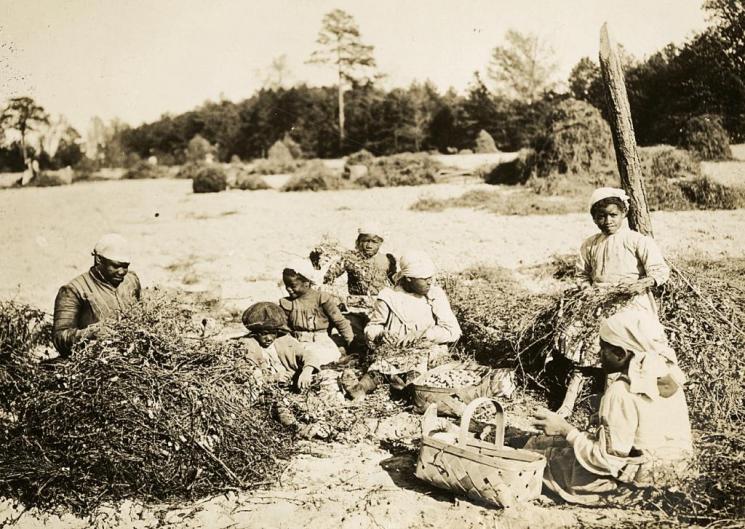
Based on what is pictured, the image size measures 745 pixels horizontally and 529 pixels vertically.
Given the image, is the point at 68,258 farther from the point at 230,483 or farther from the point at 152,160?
the point at 152,160

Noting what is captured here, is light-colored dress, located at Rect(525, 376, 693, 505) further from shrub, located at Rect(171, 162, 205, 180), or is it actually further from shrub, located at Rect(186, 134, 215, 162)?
shrub, located at Rect(186, 134, 215, 162)

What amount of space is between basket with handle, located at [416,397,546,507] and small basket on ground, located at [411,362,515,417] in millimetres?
1133

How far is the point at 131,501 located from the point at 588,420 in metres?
3.22

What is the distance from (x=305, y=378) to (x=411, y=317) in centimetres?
104

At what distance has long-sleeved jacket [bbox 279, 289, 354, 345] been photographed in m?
6.04

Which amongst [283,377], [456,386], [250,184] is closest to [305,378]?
[283,377]

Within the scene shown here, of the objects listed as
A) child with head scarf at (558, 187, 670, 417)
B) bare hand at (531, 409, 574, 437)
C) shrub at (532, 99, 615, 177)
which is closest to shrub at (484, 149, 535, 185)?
shrub at (532, 99, 615, 177)

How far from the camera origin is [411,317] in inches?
222

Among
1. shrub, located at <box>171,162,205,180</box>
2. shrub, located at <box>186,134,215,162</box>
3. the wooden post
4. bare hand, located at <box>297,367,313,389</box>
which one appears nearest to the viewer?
bare hand, located at <box>297,367,313,389</box>

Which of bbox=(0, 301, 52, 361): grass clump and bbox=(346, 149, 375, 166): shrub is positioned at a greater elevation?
bbox=(346, 149, 375, 166): shrub

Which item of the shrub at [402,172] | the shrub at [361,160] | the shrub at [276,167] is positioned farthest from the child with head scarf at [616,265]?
the shrub at [276,167]

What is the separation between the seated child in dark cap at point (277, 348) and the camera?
18.2 feet

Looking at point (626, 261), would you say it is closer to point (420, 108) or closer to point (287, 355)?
A: point (287, 355)

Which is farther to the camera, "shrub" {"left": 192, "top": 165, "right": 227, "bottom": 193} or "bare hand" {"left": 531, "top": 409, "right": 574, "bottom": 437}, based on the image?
"shrub" {"left": 192, "top": 165, "right": 227, "bottom": 193}
